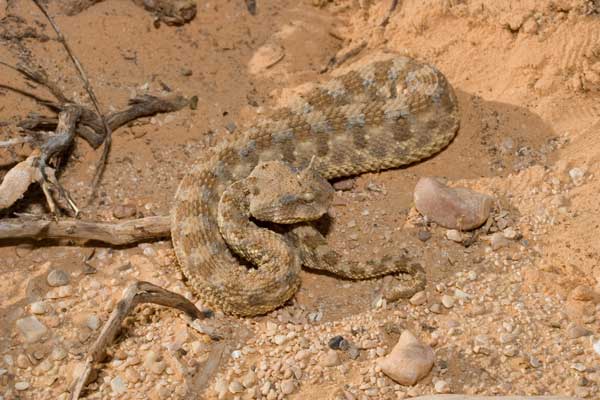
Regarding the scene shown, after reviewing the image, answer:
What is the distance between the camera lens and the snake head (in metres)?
6.24

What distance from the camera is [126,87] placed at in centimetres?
803

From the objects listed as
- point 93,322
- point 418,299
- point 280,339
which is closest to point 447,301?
Answer: point 418,299

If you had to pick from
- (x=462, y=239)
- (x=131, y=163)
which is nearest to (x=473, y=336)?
(x=462, y=239)

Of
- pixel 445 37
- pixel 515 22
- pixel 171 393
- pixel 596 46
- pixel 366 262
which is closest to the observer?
pixel 171 393

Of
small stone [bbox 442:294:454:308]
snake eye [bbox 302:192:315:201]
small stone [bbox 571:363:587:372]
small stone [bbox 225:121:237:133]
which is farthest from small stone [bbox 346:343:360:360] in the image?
small stone [bbox 225:121:237:133]

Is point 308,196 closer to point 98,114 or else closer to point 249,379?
point 249,379

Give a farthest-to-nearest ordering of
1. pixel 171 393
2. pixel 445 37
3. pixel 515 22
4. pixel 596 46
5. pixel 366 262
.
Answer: pixel 445 37, pixel 515 22, pixel 596 46, pixel 366 262, pixel 171 393

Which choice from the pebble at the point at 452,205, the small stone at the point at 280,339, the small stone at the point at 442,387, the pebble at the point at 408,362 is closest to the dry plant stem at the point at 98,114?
the small stone at the point at 280,339

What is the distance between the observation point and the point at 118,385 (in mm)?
5484

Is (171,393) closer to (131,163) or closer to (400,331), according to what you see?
(400,331)

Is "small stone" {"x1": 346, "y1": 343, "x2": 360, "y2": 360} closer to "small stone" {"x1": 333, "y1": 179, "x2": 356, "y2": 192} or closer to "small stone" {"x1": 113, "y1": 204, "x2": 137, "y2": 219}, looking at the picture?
"small stone" {"x1": 333, "y1": 179, "x2": 356, "y2": 192}

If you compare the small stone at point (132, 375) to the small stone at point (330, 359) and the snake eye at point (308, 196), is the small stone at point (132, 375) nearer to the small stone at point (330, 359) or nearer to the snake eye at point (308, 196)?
the small stone at point (330, 359)

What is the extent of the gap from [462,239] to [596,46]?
8.71ft

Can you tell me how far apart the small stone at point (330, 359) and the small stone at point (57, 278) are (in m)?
2.63
